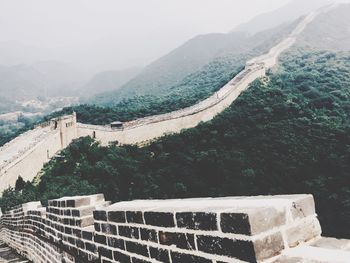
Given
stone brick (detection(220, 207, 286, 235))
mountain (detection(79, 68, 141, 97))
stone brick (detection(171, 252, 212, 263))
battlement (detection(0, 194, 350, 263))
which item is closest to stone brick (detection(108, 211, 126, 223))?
battlement (detection(0, 194, 350, 263))

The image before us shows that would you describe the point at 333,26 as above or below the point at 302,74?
above

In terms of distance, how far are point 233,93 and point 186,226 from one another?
40.4 m

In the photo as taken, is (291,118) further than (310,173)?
Yes

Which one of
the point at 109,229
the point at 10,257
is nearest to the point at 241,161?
the point at 10,257

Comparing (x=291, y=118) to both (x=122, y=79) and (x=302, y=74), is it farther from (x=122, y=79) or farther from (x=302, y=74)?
(x=122, y=79)

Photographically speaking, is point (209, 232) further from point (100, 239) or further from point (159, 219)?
point (100, 239)

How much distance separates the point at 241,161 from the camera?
1123 inches

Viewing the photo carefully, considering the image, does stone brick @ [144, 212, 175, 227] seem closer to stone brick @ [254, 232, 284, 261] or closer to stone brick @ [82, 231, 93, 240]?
stone brick @ [254, 232, 284, 261]

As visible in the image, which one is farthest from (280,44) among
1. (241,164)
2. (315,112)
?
(241,164)

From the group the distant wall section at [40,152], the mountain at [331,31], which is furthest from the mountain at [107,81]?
the distant wall section at [40,152]

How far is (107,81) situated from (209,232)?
176783 millimetres

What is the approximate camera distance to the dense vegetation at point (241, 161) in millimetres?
24812

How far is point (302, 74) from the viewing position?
47.2m

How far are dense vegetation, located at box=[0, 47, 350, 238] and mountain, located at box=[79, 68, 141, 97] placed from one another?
126m
